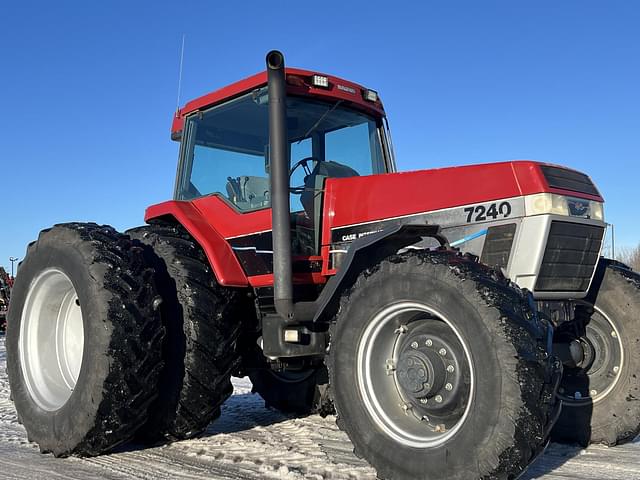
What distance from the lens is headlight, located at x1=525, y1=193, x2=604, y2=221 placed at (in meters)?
3.52

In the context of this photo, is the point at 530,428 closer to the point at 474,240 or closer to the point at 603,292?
the point at 474,240

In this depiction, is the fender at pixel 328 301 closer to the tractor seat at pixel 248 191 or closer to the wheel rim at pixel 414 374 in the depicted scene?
the wheel rim at pixel 414 374

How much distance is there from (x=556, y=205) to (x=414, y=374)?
1.23m

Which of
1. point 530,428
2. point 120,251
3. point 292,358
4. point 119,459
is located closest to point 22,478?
point 119,459

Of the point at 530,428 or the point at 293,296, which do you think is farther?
the point at 293,296

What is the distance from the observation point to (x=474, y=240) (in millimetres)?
3719

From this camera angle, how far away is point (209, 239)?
181 inches

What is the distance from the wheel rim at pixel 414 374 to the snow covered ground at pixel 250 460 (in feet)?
1.44

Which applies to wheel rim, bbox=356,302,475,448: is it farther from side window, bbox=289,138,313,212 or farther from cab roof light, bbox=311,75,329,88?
cab roof light, bbox=311,75,329,88

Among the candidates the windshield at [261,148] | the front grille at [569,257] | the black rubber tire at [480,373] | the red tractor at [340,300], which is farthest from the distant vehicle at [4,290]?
the front grille at [569,257]

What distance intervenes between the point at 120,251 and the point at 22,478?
4.76 ft

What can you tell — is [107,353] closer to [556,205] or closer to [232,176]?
[232,176]

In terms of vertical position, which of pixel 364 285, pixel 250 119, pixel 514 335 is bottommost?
pixel 514 335

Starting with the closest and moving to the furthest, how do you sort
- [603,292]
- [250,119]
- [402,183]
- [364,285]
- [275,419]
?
[364,285] < [402,183] < [603,292] < [250,119] < [275,419]
